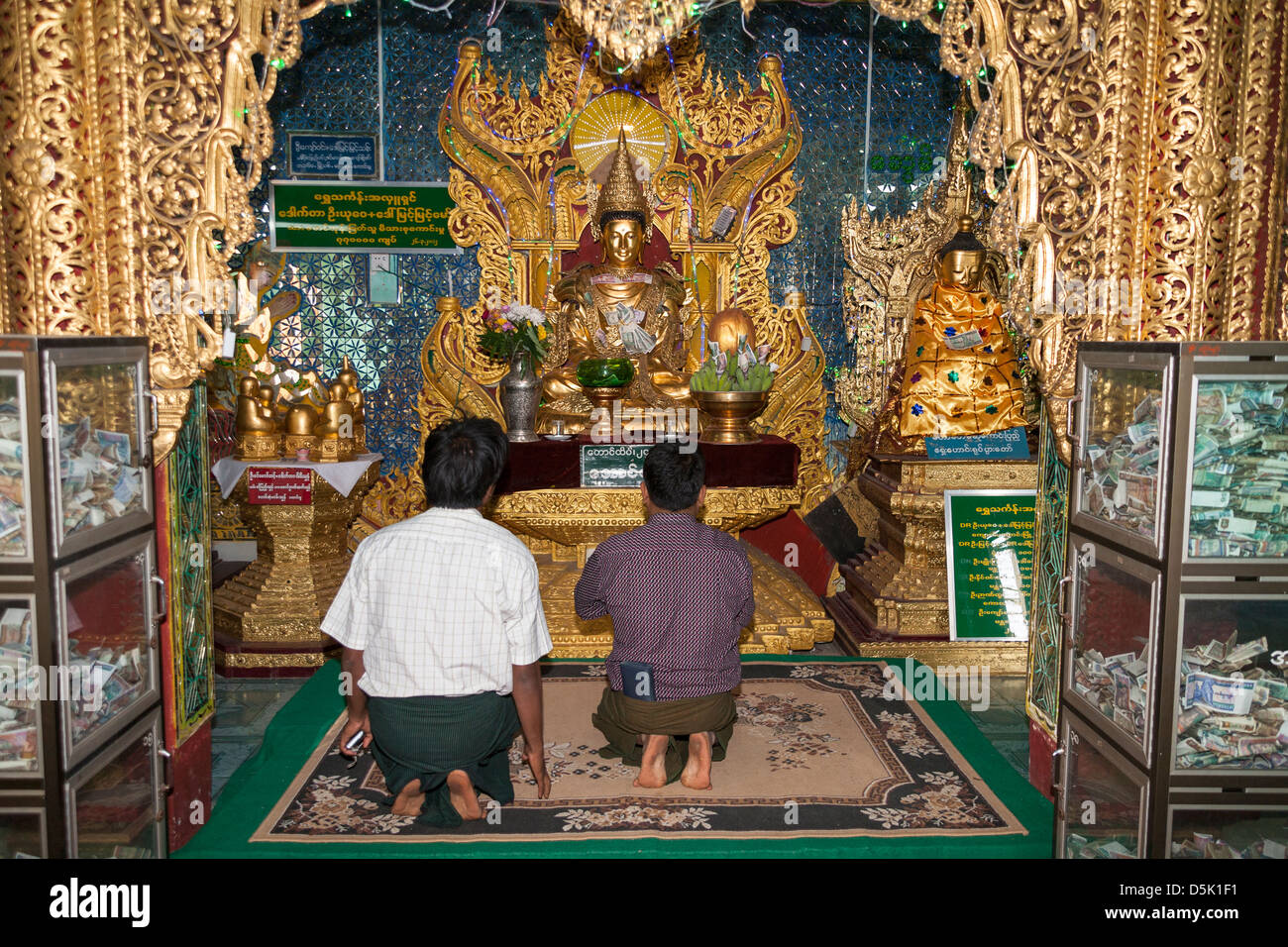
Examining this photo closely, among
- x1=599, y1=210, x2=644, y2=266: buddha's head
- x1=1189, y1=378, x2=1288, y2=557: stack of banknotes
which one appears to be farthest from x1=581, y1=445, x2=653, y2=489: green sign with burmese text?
x1=1189, y1=378, x2=1288, y2=557: stack of banknotes

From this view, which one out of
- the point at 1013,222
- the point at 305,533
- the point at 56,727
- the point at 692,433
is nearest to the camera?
the point at 56,727

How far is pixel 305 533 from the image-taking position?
5.48m

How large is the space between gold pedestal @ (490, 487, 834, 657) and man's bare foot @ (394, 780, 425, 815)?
1938 millimetres

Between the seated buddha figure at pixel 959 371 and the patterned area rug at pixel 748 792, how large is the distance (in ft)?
6.58

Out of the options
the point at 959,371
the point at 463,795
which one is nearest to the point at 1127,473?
the point at 463,795

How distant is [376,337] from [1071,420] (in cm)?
495

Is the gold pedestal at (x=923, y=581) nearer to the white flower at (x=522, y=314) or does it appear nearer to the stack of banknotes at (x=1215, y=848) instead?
the white flower at (x=522, y=314)

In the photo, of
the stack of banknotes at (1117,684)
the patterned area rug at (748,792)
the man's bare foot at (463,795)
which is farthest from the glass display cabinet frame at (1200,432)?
the man's bare foot at (463,795)

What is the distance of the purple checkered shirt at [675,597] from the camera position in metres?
3.41

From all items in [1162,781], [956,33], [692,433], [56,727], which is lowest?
[1162,781]

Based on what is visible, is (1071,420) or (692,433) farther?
(692,433)

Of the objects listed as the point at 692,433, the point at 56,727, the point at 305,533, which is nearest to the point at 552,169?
the point at 692,433

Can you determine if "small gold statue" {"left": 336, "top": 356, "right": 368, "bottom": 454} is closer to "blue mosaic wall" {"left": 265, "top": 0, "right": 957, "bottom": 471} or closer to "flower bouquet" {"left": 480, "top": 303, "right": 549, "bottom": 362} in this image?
"flower bouquet" {"left": 480, "top": 303, "right": 549, "bottom": 362}

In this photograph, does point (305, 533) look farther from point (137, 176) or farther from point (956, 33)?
point (956, 33)
